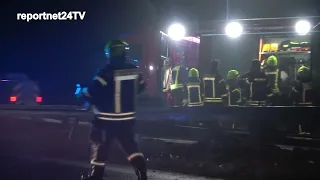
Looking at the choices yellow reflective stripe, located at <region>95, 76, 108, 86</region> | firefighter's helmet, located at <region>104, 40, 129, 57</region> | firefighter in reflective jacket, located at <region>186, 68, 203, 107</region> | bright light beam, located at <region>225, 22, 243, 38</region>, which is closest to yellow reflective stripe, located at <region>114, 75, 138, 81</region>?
yellow reflective stripe, located at <region>95, 76, 108, 86</region>

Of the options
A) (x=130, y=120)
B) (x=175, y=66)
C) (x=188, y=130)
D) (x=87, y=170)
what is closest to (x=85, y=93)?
(x=130, y=120)

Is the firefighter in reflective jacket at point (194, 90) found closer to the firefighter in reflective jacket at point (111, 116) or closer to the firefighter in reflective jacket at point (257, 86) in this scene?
the firefighter in reflective jacket at point (257, 86)

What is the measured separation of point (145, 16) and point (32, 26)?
456 centimetres

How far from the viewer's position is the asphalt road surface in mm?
4945

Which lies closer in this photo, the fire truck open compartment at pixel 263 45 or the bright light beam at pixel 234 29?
the fire truck open compartment at pixel 263 45

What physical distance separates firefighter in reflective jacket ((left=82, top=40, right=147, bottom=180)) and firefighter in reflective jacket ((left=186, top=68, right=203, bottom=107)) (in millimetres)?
4286

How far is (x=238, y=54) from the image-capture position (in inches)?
382

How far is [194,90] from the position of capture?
8.28 metres

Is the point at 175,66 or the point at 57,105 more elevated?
the point at 175,66

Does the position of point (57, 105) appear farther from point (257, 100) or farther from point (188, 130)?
point (257, 100)

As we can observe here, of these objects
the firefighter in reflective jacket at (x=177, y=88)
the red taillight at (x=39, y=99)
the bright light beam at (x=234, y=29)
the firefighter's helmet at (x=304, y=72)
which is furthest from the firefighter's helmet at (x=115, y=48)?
the red taillight at (x=39, y=99)

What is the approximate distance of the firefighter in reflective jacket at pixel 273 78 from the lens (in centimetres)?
779

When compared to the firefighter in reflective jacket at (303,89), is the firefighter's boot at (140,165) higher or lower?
lower

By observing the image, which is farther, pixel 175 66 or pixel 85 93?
pixel 175 66
